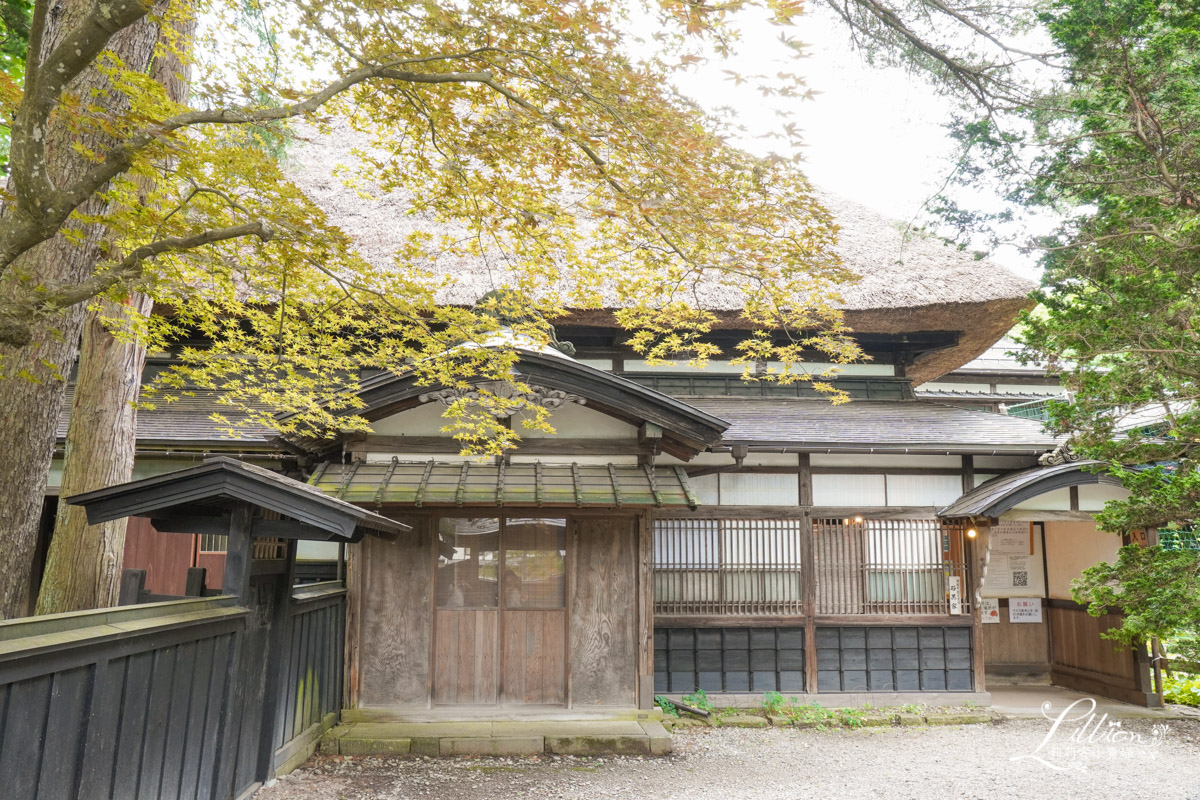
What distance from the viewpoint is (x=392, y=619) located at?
23.5 feet

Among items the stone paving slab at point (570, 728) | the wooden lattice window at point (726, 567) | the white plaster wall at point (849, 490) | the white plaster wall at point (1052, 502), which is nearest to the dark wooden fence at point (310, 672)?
the stone paving slab at point (570, 728)

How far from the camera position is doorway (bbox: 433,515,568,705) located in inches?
282

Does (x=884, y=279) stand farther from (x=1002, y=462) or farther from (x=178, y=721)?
(x=178, y=721)

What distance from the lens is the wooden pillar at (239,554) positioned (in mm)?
4578

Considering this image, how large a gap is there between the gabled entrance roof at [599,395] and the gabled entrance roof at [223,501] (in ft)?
7.16

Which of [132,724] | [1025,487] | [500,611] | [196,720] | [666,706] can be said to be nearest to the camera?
[132,724]

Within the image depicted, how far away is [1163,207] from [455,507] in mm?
6171

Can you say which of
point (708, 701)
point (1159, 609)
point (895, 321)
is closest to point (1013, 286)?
point (895, 321)

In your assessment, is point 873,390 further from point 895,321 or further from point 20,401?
point 20,401

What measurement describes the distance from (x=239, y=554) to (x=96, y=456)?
1.75 m

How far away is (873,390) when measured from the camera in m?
10.0

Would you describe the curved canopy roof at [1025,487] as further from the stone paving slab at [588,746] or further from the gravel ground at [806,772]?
the stone paving slab at [588,746]

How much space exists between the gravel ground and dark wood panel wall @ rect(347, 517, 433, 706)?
92cm

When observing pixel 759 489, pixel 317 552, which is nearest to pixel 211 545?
pixel 317 552
